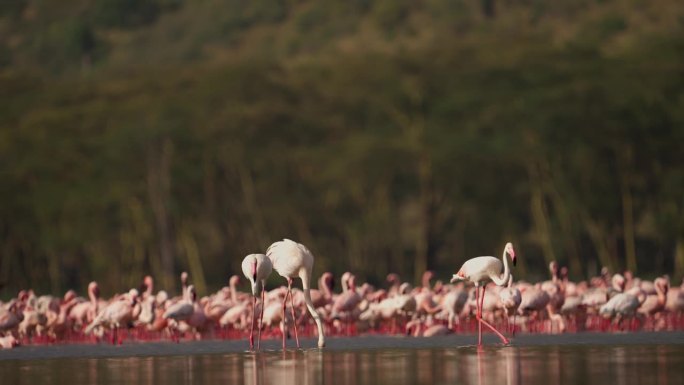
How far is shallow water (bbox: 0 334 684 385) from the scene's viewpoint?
19.9m

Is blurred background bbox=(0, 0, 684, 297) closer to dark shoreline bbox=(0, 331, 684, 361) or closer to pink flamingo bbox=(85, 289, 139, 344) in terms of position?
pink flamingo bbox=(85, 289, 139, 344)

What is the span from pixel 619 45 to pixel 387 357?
50317mm

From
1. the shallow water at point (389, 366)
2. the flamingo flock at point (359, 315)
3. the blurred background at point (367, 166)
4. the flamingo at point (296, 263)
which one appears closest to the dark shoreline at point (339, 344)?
the shallow water at point (389, 366)

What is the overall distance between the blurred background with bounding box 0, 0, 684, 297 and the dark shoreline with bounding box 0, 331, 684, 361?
105 ft

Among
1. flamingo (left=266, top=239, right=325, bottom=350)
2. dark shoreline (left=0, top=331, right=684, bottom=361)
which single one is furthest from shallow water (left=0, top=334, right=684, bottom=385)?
flamingo (left=266, top=239, right=325, bottom=350)

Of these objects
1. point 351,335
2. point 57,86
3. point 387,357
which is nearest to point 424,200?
point 57,86

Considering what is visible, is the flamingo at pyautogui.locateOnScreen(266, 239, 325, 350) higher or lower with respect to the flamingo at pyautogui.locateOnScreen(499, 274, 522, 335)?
higher

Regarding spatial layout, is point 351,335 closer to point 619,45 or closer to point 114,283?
point 114,283

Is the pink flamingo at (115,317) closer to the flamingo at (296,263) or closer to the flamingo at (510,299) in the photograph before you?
the flamingo at (296,263)

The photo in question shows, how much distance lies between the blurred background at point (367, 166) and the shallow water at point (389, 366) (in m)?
35.3

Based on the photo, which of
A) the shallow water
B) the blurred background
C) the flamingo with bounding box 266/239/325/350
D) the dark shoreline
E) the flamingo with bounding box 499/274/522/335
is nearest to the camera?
the shallow water

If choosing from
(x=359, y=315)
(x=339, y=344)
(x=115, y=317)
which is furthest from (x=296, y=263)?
(x=359, y=315)

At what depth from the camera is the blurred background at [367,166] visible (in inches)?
2450

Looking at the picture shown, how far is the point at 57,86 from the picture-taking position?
7519cm
